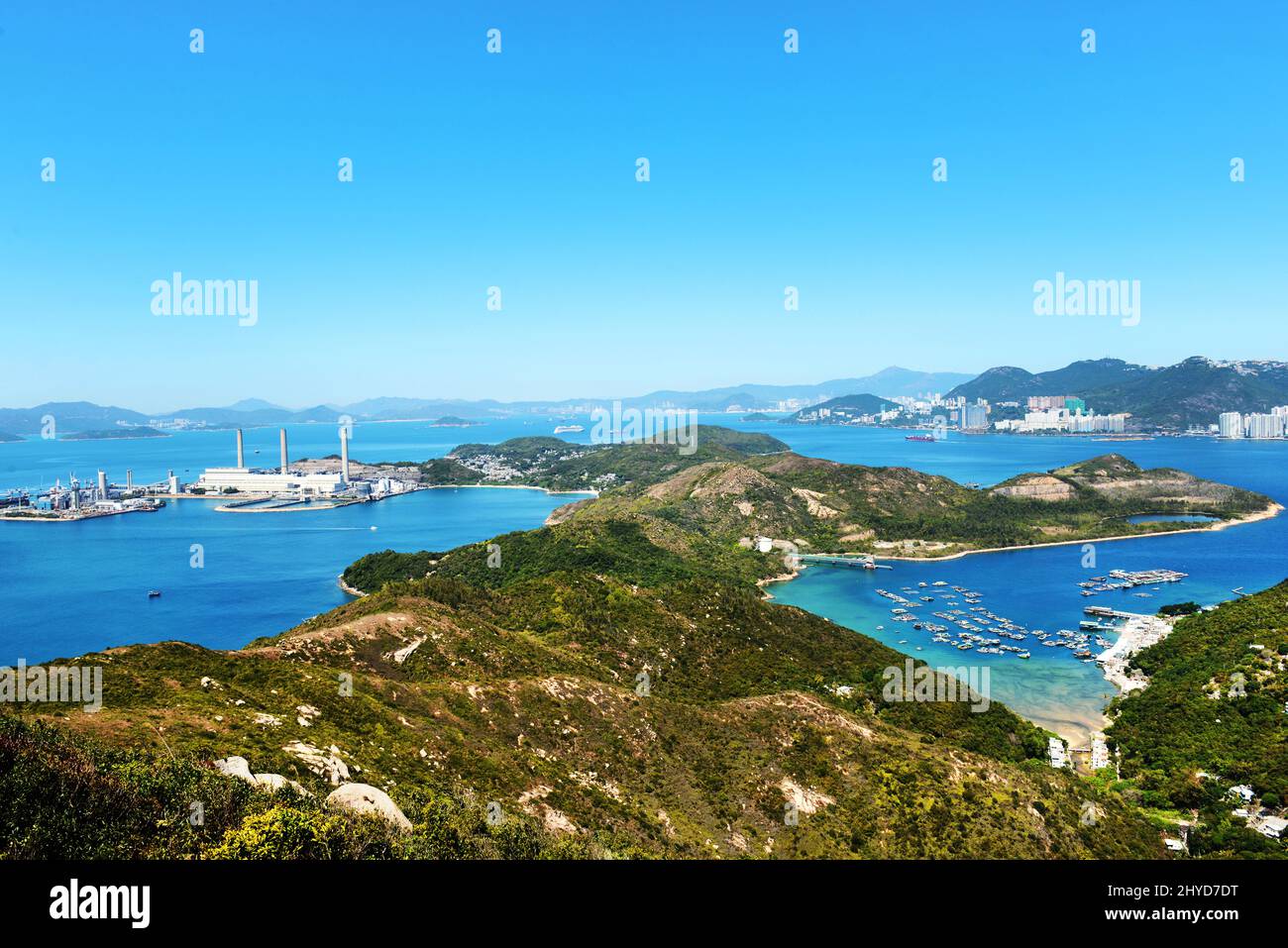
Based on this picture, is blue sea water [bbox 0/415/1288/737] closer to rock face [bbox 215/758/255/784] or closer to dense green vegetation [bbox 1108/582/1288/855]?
dense green vegetation [bbox 1108/582/1288/855]

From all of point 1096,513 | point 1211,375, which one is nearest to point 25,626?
point 1096,513

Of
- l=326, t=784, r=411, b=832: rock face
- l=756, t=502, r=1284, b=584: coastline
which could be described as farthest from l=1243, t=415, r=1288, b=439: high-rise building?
l=326, t=784, r=411, b=832: rock face

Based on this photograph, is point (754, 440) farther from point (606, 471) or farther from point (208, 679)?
point (208, 679)

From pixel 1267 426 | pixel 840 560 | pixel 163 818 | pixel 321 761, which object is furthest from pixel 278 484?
pixel 1267 426

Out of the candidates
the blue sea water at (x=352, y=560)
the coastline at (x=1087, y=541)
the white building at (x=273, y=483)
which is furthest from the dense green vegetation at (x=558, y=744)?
the white building at (x=273, y=483)

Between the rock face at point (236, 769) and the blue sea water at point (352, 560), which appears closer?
the rock face at point (236, 769)

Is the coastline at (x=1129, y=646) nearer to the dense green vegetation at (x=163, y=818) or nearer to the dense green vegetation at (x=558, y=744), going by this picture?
the dense green vegetation at (x=558, y=744)

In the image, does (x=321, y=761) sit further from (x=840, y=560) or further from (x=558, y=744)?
(x=840, y=560)

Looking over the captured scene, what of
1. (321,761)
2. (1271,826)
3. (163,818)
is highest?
(163,818)
